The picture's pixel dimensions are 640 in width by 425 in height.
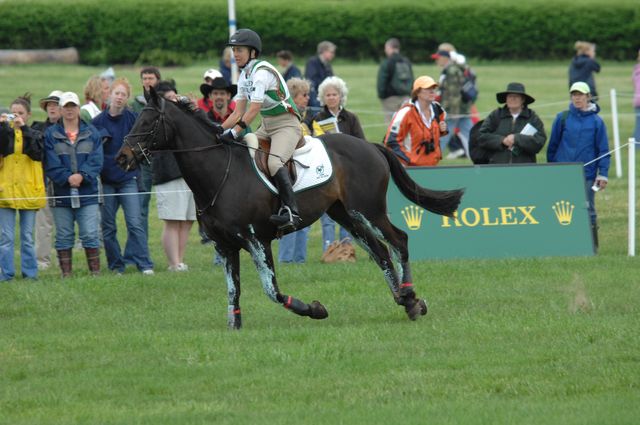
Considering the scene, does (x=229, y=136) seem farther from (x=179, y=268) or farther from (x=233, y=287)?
(x=179, y=268)

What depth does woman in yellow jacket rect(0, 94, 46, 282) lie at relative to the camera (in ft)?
48.6

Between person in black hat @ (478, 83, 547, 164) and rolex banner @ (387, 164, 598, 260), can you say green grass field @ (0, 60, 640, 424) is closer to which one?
rolex banner @ (387, 164, 598, 260)

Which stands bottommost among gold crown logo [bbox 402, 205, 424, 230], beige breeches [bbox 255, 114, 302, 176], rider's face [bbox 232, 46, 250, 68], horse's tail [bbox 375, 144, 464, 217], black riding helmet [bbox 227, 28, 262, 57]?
gold crown logo [bbox 402, 205, 424, 230]

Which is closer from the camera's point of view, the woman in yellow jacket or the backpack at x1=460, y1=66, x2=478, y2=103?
the woman in yellow jacket

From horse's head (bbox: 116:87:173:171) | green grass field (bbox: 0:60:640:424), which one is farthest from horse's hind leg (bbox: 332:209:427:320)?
horse's head (bbox: 116:87:173:171)

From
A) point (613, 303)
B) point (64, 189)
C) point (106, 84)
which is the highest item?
point (106, 84)

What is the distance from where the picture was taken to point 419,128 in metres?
16.3

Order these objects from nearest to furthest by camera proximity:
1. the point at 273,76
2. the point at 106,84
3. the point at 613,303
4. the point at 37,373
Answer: the point at 37,373
the point at 273,76
the point at 613,303
the point at 106,84

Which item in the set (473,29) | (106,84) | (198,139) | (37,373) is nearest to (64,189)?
(106,84)

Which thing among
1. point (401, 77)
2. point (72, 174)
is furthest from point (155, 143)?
point (401, 77)

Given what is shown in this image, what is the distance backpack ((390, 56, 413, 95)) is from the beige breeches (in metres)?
14.2

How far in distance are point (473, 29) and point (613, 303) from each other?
29.1m

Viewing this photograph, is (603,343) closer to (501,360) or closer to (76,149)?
(501,360)

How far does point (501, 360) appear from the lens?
10375 mm
